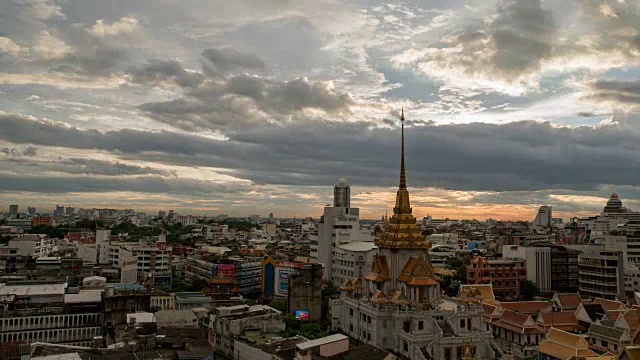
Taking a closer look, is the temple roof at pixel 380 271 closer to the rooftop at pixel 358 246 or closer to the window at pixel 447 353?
the window at pixel 447 353

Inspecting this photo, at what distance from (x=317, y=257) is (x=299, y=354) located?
50955mm

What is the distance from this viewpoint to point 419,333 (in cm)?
4047

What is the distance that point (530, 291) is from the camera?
73312 millimetres

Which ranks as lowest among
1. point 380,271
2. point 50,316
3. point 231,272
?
point 231,272

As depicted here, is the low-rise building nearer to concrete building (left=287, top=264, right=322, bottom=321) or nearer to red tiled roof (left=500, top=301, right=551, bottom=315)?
red tiled roof (left=500, top=301, right=551, bottom=315)

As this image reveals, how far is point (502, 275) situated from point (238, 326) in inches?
1679

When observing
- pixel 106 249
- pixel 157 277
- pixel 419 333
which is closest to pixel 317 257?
pixel 157 277

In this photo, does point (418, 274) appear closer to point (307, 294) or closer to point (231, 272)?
point (307, 294)

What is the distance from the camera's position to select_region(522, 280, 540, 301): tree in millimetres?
73219

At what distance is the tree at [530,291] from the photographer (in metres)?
73.2

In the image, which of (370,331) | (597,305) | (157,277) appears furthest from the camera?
(157,277)

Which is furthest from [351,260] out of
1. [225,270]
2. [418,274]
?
[418,274]

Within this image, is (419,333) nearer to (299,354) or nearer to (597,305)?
(299,354)

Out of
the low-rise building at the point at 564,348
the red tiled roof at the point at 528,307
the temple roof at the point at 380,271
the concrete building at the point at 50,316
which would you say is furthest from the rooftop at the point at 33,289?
the red tiled roof at the point at 528,307
